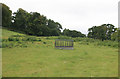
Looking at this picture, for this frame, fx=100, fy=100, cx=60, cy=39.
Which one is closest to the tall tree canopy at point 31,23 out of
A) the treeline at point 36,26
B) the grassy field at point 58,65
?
the treeline at point 36,26

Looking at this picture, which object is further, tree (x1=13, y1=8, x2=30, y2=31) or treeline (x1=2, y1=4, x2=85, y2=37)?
tree (x1=13, y1=8, x2=30, y2=31)

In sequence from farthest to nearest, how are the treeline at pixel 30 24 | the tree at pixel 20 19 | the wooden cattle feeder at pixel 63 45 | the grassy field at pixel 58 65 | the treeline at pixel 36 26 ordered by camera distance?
the tree at pixel 20 19, the treeline at pixel 30 24, the treeline at pixel 36 26, the wooden cattle feeder at pixel 63 45, the grassy field at pixel 58 65

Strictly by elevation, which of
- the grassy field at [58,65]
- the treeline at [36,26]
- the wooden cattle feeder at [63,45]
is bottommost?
the grassy field at [58,65]

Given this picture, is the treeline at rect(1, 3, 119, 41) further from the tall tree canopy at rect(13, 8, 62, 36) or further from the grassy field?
the grassy field

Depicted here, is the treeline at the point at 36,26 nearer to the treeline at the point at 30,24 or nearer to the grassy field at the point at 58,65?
the treeline at the point at 30,24

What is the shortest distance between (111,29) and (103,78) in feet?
86.5

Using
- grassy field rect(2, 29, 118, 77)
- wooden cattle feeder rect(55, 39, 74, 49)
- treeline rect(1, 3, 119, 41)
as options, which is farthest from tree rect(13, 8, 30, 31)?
grassy field rect(2, 29, 118, 77)

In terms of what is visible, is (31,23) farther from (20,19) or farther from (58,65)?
(58,65)

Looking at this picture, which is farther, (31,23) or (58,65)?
(31,23)

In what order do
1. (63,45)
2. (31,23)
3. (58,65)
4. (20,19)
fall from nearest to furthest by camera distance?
(58,65)
(63,45)
(31,23)
(20,19)

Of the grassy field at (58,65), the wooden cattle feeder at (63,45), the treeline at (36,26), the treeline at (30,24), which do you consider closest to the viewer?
the grassy field at (58,65)

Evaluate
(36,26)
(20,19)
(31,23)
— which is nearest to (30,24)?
(31,23)

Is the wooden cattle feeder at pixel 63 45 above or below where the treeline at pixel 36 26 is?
below

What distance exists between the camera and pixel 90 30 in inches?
1326
